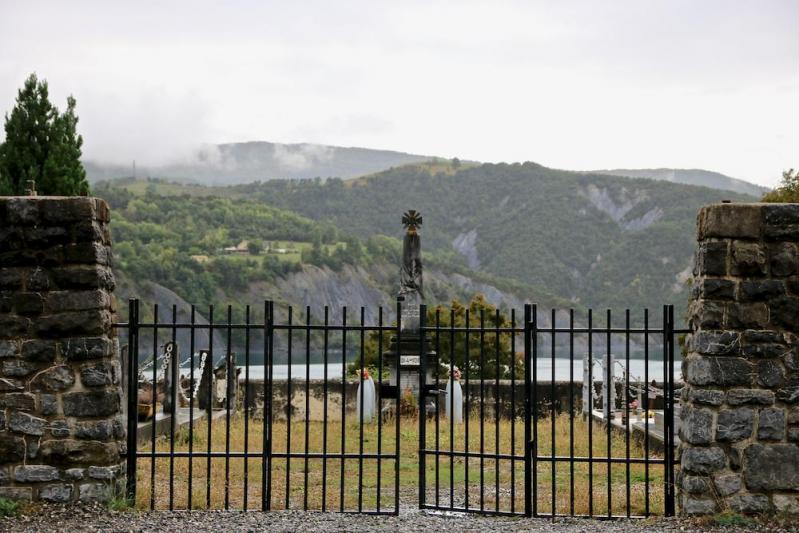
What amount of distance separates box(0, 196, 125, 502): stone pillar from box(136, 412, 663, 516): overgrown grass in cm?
69

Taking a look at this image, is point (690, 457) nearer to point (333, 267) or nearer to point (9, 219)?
point (9, 219)

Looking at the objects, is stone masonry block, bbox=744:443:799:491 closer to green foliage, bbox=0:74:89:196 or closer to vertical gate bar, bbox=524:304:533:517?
vertical gate bar, bbox=524:304:533:517

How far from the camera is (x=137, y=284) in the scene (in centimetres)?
7706

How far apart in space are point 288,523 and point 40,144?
2415cm

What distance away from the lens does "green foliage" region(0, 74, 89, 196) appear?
2845 centimetres

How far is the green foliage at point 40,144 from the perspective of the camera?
28.5 m

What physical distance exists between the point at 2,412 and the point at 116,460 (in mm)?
1059

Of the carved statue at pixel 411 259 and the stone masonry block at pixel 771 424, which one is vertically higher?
the carved statue at pixel 411 259

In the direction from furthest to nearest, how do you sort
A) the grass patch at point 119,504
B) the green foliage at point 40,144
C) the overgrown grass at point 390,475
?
1. the green foliage at point 40,144
2. the overgrown grass at point 390,475
3. the grass patch at point 119,504

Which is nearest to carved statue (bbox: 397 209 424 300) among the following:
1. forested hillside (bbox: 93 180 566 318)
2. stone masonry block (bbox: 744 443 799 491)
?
stone masonry block (bbox: 744 443 799 491)

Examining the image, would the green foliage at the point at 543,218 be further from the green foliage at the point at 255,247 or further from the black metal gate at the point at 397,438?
the black metal gate at the point at 397,438

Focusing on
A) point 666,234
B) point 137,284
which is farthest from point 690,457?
point 666,234

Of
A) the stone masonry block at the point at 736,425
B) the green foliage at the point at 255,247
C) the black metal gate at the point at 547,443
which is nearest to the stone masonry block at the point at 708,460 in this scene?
the stone masonry block at the point at 736,425

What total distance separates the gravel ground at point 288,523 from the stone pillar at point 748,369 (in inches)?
13.6
